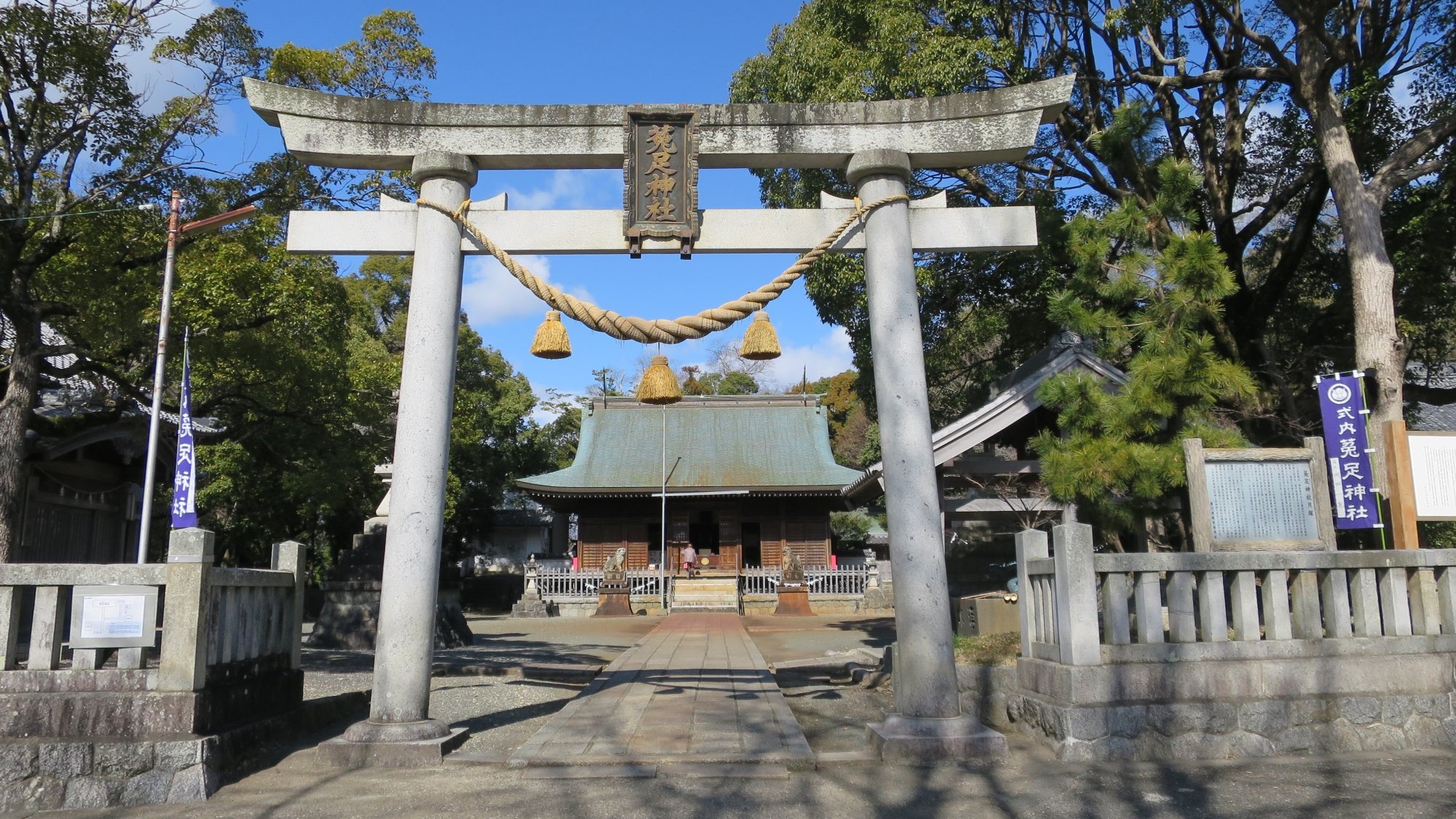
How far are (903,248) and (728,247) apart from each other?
1.21 metres

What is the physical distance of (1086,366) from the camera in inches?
418

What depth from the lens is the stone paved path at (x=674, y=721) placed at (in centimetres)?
530

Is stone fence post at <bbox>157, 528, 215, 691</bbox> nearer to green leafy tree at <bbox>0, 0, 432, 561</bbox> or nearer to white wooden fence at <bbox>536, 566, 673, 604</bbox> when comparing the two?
green leafy tree at <bbox>0, 0, 432, 561</bbox>

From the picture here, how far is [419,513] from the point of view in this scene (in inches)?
225

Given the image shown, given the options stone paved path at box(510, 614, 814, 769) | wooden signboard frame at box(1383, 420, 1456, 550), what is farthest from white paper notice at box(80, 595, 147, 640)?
wooden signboard frame at box(1383, 420, 1456, 550)

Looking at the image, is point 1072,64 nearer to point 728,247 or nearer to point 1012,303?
point 1012,303

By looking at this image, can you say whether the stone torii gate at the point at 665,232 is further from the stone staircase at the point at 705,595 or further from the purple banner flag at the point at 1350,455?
the stone staircase at the point at 705,595

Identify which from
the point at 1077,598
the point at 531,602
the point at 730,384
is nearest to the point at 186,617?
the point at 1077,598

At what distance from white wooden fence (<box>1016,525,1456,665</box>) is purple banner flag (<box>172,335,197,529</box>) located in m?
9.71

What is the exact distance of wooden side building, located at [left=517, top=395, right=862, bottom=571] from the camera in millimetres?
25172

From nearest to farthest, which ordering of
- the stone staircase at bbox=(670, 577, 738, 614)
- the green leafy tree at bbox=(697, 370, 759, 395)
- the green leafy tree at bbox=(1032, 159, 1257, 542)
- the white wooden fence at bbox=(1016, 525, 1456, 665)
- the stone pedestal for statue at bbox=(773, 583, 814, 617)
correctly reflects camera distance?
the white wooden fence at bbox=(1016, 525, 1456, 665) → the green leafy tree at bbox=(1032, 159, 1257, 542) → the stone pedestal for statue at bbox=(773, 583, 814, 617) → the stone staircase at bbox=(670, 577, 738, 614) → the green leafy tree at bbox=(697, 370, 759, 395)

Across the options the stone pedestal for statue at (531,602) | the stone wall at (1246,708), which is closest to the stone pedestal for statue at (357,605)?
the stone pedestal for statue at (531,602)

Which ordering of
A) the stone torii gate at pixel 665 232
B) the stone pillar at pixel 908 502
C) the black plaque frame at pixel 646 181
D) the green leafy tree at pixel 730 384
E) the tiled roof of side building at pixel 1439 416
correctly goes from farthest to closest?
the green leafy tree at pixel 730 384 → the tiled roof of side building at pixel 1439 416 → the black plaque frame at pixel 646 181 → the stone torii gate at pixel 665 232 → the stone pillar at pixel 908 502

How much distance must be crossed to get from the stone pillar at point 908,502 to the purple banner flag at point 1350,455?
3268 mm
